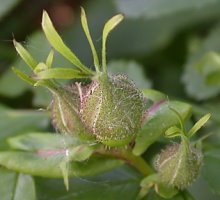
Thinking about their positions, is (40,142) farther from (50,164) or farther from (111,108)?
(111,108)

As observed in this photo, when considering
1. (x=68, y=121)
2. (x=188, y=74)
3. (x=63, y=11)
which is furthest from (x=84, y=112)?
(x=63, y=11)

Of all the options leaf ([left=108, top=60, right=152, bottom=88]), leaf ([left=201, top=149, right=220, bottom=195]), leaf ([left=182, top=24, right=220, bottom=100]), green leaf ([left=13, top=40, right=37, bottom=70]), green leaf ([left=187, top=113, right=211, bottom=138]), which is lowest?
leaf ([left=182, top=24, right=220, bottom=100])

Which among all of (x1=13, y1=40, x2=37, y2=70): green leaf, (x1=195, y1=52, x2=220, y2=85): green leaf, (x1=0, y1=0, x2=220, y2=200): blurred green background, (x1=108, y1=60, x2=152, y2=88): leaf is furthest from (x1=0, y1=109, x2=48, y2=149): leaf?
(x1=13, y1=40, x2=37, y2=70): green leaf

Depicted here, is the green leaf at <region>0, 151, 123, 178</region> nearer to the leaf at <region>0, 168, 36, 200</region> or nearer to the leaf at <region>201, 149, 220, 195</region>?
the leaf at <region>0, 168, 36, 200</region>

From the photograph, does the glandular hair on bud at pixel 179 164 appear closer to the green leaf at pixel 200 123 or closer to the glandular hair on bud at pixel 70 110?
the green leaf at pixel 200 123

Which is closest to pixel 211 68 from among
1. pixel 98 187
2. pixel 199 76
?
pixel 199 76

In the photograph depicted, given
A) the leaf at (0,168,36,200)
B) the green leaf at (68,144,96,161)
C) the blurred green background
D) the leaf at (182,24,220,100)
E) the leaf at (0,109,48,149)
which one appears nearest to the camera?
the green leaf at (68,144,96,161)

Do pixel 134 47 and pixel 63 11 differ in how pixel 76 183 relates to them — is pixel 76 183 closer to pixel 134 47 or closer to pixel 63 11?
pixel 134 47
